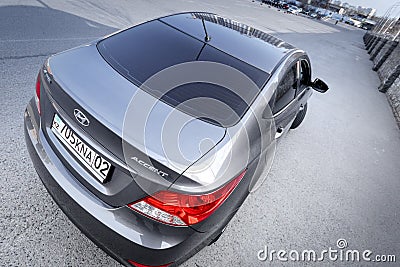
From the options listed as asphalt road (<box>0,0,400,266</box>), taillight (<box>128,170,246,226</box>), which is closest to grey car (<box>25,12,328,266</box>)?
taillight (<box>128,170,246,226</box>)

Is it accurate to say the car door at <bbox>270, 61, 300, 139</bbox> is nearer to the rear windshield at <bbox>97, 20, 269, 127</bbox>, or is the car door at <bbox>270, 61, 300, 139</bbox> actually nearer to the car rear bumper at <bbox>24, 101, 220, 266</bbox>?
the rear windshield at <bbox>97, 20, 269, 127</bbox>

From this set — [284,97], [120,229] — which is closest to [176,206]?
[120,229]

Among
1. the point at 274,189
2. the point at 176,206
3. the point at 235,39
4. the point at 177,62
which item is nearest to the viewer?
the point at 176,206

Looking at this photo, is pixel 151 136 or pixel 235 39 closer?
pixel 151 136

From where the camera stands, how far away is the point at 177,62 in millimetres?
1751

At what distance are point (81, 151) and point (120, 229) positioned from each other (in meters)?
0.48

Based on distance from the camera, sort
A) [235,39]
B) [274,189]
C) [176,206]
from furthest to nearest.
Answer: [274,189], [235,39], [176,206]

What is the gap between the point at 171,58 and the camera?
5.83 feet

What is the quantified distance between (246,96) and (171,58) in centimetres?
64

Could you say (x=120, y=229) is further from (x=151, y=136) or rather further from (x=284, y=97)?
(x=284, y=97)

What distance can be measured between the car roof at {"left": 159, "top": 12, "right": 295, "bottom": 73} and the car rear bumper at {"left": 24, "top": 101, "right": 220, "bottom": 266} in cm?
138

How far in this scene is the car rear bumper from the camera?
1.20 metres

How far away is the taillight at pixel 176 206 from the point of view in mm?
1147

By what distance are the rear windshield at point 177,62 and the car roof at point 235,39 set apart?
8cm
